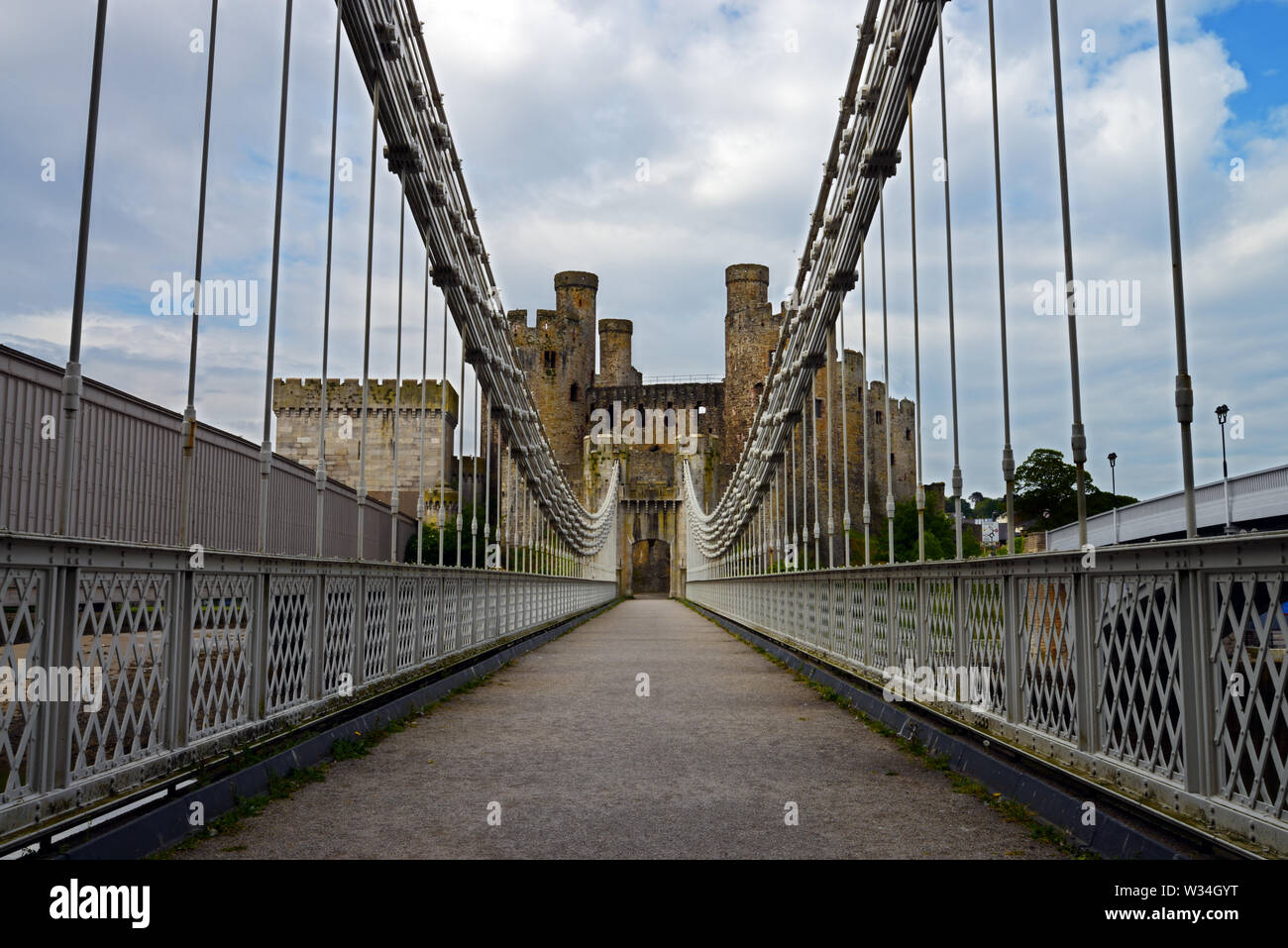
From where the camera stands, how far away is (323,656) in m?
6.47

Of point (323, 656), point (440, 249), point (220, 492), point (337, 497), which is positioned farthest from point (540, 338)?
point (323, 656)

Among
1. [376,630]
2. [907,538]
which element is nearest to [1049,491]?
[907,538]

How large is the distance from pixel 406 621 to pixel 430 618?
3.22 ft

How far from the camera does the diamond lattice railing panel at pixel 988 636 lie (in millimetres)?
5555

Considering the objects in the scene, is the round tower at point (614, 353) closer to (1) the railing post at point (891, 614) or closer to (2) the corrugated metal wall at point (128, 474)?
(2) the corrugated metal wall at point (128, 474)

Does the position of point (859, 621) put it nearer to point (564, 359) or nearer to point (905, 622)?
point (905, 622)

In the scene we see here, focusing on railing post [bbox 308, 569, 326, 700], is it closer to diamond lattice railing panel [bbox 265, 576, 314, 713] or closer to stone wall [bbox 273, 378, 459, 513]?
diamond lattice railing panel [bbox 265, 576, 314, 713]

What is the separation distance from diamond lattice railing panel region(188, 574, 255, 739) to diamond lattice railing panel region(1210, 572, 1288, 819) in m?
3.88

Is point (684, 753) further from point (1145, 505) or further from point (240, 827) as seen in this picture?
point (1145, 505)

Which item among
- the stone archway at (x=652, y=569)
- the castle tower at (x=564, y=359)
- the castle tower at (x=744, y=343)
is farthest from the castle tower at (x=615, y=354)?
the stone archway at (x=652, y=569)

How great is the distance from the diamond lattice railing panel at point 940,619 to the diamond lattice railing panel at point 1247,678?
2956 mm

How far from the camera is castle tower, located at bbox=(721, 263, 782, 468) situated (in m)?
57.3

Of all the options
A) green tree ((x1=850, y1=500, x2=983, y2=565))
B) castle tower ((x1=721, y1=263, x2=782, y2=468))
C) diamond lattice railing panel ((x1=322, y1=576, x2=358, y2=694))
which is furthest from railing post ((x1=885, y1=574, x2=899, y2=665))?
castle tower ((x1=721, y1=263, x2=782, y2=468))

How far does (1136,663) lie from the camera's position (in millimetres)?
3838
